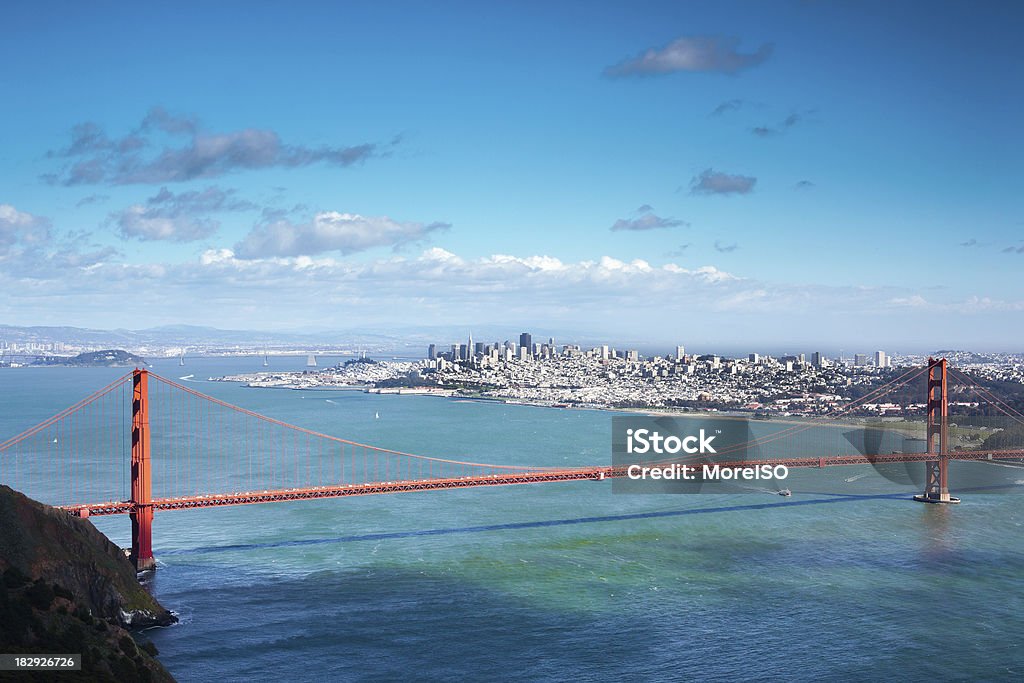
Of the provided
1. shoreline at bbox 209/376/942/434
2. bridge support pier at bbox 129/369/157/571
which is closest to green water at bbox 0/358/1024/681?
bridge support pier at bbox 129/369/157/571

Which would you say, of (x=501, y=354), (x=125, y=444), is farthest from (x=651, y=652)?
(x=501, y=354)

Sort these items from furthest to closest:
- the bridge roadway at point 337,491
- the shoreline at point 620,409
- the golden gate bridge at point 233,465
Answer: the shoreline at point 620,409 < the golden gate bridge at point 233,465 < the bridge roadway at point 337,491

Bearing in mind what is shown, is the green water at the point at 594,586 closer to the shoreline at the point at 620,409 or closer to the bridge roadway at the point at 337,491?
the bridge roadway at the point at 337,491

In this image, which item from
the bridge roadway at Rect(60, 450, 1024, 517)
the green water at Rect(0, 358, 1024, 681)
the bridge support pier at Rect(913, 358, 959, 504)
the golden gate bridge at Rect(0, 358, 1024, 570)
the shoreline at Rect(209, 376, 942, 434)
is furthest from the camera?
the shoreline at Rect(209, 376, 942, 434)

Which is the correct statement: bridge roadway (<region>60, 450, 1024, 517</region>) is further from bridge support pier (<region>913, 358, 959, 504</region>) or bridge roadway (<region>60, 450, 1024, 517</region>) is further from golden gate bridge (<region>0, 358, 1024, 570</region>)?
bridge support pier (<region>913, 358, 959, 504</region>)

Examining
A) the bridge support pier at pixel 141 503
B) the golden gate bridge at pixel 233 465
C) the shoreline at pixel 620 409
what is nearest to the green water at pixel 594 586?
the bridge support pier at pixel 141 503

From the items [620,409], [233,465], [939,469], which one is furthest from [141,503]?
[620,409]

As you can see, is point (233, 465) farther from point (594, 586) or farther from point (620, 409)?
point (620, 409)

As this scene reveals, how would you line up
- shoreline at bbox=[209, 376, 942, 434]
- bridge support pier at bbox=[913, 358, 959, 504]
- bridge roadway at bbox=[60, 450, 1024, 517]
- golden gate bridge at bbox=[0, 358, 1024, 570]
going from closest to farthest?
bridge roadway at bbox=[60, 450, 1024, 517]
golden gate bridge at bbox=[0, 358, 1024, 570]
bridge support pier at bbox=[913, 358, 959, 504]
shoreline at bbox=[209, 376, 942, 434]

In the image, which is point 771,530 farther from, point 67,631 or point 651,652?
point 67,631
